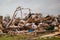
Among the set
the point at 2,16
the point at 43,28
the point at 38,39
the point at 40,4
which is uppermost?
the point at 40,4

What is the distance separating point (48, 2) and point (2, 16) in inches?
29.0

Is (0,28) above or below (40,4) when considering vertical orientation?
below

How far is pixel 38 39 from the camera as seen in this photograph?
2.23 meters

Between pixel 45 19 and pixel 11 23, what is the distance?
19.9 inches

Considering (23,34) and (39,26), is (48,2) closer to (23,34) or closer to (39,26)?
(39,26)

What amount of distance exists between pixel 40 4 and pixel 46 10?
5.3 inches

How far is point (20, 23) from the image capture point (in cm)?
225

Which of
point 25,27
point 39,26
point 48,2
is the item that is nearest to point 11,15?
point 25,27

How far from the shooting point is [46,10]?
2.34 m

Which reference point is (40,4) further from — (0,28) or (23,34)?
(0,28)

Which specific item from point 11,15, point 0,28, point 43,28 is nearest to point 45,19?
point 43,28

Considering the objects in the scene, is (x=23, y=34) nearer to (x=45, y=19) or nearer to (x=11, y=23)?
(x=11, y=23)

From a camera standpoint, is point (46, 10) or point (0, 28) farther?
point (46, 10)

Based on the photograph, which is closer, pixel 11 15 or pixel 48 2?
pixel 11 15
